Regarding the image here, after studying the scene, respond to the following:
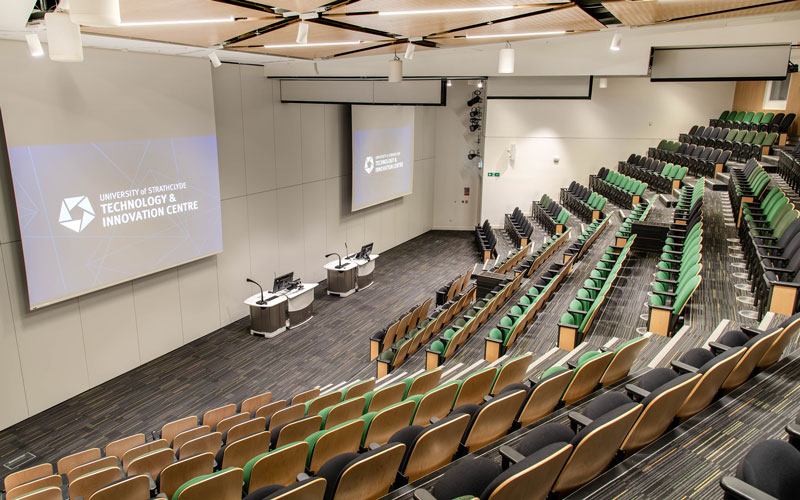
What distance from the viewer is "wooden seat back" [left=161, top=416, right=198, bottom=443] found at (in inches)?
182

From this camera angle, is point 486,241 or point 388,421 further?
point 486,241

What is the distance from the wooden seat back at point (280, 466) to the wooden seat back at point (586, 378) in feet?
5.33

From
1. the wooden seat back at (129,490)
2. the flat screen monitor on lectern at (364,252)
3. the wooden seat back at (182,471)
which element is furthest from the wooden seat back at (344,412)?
the flat screen monitor on lectern at (364,252)

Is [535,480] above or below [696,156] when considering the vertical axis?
below

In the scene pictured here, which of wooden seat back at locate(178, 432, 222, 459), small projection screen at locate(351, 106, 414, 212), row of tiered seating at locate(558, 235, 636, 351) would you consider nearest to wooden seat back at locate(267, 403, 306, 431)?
wooden seat back at locate(178, 432, 222, 459)

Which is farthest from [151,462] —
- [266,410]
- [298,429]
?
[266,410]

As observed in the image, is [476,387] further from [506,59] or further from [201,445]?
[506,59]

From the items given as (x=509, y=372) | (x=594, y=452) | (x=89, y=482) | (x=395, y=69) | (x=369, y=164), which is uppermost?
(x=395, y=69)

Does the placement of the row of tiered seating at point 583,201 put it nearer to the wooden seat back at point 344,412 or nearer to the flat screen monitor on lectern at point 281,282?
the flat screen monitor on lectern at point 281,282

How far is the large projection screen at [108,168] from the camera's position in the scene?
5.32 metres

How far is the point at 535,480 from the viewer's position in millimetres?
1993

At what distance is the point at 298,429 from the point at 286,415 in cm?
79

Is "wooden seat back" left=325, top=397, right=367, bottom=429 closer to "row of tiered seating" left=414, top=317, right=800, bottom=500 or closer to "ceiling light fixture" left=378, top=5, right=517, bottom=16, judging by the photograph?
"row of tiered seating" left=414, top=317, right=800, bottom=500

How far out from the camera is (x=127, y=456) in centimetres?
389
